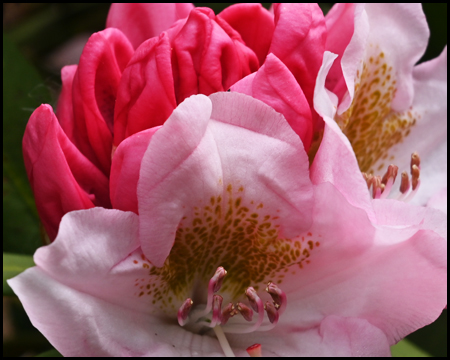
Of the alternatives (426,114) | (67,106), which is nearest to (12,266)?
(67,106)

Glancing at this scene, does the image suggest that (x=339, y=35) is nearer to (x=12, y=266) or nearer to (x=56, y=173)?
(x=56, y=173)

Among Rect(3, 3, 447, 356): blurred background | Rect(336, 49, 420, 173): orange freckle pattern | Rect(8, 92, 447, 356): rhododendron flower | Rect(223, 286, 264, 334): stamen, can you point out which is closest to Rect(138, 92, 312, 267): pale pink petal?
Rect(8, 92, 447, 356): rhododendron flower

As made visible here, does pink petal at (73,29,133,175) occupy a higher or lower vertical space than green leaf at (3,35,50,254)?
higher

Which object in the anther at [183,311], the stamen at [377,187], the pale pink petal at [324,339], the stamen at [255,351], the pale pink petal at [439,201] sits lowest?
the pale pink petal at [439,201]

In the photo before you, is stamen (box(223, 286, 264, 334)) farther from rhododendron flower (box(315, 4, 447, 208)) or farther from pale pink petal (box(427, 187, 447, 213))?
pale pink petal (box(427, 187, 447, 213))

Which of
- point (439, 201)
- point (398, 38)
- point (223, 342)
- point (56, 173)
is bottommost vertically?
point (439, 201)

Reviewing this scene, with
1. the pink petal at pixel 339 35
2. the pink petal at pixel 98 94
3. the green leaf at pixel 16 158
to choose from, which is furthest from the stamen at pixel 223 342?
the green leaf at pixel 16 158

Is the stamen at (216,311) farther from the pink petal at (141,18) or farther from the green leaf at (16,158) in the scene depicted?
the green leaf at (16,158)
